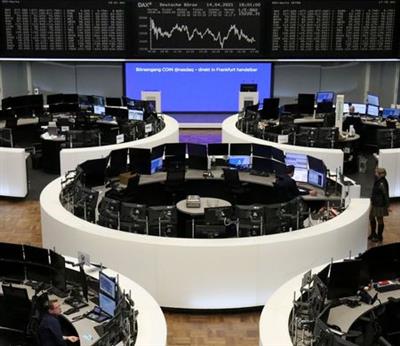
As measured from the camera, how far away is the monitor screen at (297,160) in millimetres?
11336

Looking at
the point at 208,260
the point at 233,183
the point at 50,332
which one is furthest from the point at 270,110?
the point at 50,332

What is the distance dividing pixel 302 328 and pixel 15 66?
14.8 meters

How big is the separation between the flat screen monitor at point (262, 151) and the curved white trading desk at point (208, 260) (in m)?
3.10

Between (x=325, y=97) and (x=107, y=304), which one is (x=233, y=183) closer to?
(x=107, y=304)

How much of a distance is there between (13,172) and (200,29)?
291 inches

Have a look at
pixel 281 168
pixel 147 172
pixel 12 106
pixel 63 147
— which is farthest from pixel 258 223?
pixel 12 106

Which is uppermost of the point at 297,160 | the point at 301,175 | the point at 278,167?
the point at 297,160

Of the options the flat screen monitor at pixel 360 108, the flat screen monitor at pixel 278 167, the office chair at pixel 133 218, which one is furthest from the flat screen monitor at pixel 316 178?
the flat screen monitor at pixel 360 108

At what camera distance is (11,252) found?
7.76 metres

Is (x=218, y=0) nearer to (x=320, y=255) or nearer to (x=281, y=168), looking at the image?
(x=281, y=168)

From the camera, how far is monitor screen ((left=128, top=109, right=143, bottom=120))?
50.8 feet

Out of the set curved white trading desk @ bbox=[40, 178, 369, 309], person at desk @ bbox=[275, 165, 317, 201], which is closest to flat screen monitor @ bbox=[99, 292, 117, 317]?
curved white trading desk @ bbox=[40, 178, 369, 309]

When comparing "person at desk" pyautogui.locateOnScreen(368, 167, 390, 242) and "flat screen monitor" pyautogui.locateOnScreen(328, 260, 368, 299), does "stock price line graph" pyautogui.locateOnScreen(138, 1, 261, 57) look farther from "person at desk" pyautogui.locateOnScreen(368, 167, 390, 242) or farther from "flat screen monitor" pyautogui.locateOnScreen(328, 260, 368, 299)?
"flat screen monitor" pyautogui.locateOnScreen(328, 260, 368, 299)

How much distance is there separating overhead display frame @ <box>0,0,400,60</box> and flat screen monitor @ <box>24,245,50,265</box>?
1128cm
